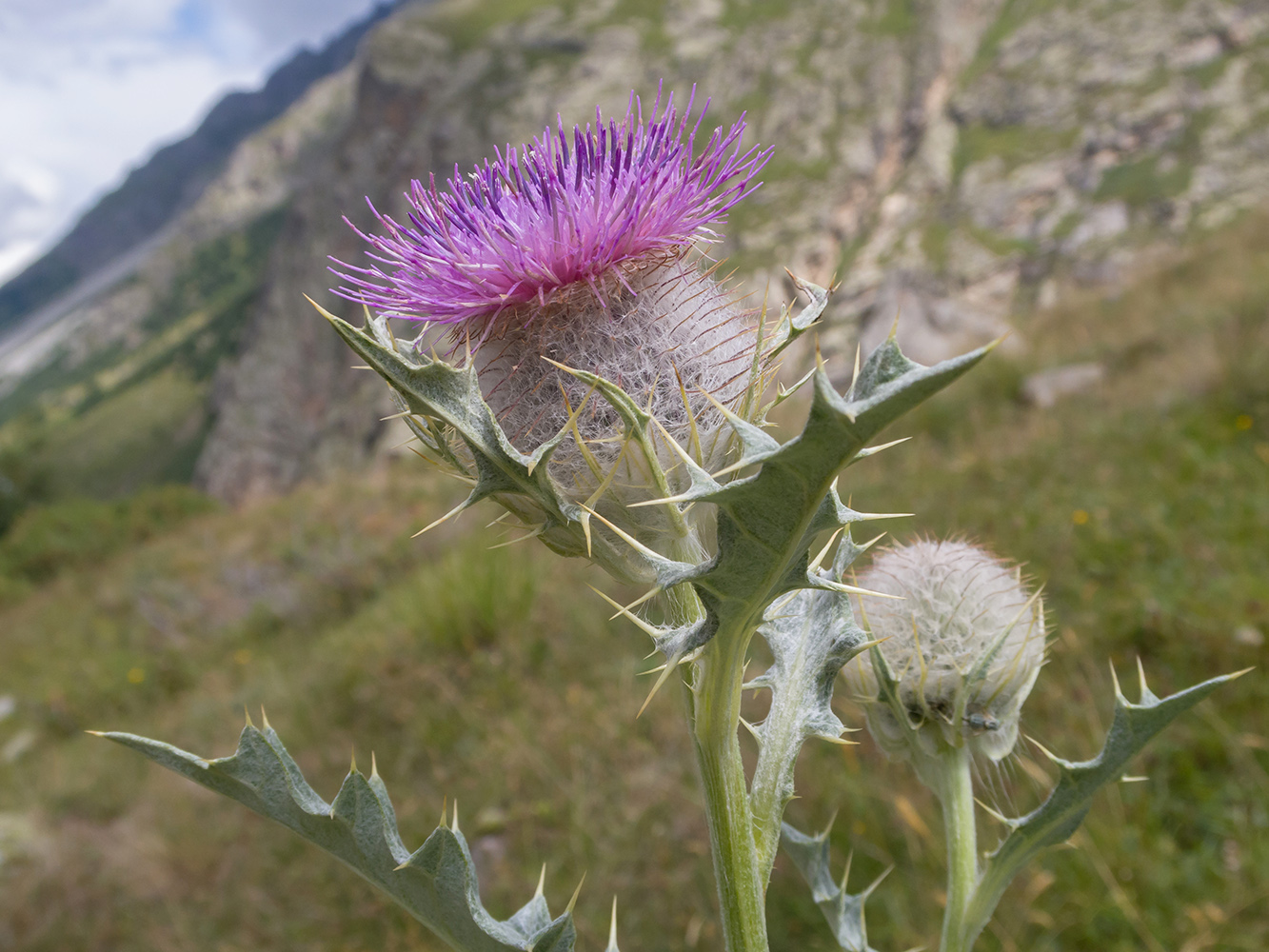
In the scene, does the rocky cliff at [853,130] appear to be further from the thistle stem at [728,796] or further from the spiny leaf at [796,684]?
the thistle stem at [728,796]

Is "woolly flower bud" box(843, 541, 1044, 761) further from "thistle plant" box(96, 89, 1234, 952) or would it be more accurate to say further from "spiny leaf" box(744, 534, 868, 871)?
"spiny leaf" box(744, 534, 868, 871)

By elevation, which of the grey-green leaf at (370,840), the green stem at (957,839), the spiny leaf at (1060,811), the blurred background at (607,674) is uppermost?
the grey-green leaf at (370,840)

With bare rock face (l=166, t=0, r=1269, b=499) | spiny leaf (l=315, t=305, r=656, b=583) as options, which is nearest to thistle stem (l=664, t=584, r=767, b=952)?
spiny leaf (l=315, t=305, r=656, b=583)

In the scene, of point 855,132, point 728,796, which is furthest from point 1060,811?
point 855,132

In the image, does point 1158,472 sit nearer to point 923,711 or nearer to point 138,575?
point 923,711

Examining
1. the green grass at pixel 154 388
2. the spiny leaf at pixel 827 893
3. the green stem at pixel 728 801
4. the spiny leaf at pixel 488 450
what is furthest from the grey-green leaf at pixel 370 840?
the green grass at pixel 154 388

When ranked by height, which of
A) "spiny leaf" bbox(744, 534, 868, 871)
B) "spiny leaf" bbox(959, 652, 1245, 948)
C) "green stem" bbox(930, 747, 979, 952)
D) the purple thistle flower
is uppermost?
the purple thistle flower
